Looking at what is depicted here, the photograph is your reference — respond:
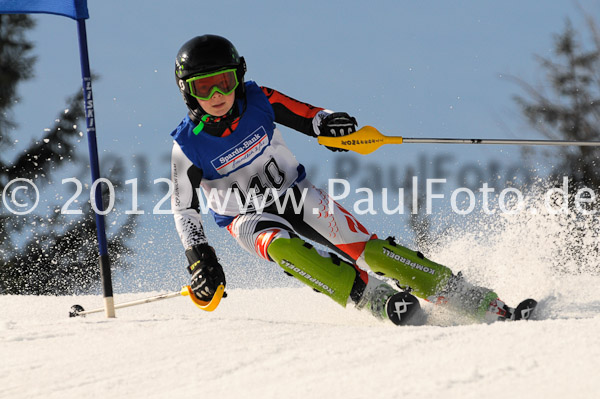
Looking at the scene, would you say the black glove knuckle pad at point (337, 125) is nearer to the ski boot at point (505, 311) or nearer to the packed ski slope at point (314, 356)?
the packed ski slope at point (314, 356)

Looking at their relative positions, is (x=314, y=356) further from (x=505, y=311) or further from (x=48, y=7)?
(x=48, y=7)

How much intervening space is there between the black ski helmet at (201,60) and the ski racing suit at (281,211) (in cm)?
16

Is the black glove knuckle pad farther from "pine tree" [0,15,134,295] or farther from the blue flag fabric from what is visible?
"pine tree" [0,15,134,295]

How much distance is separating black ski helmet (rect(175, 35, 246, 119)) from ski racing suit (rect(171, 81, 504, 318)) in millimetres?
162

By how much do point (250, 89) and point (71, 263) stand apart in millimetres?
7978

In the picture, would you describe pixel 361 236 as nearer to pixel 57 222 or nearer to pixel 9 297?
pixel 9 297

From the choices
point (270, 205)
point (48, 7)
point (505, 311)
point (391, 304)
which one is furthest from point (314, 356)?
point (48, 7)

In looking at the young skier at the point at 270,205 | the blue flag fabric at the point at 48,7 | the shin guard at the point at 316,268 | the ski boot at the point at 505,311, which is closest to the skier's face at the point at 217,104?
the young skier at the point at 270,205

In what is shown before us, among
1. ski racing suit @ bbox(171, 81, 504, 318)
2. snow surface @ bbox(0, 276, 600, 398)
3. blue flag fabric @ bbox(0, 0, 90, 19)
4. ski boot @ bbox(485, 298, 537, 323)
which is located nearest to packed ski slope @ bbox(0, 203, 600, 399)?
snow surface @ bbox(0, 276, 600, 398)

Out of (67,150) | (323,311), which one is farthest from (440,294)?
(67,150)

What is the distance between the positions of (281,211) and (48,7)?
240 cm

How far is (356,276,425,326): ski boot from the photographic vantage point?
3.59 m

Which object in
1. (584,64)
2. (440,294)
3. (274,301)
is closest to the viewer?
(440,294)

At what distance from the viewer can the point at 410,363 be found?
248cm
